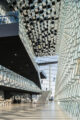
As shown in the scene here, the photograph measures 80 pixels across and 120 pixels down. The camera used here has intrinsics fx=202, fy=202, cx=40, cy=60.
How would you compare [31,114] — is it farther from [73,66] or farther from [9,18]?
[9,18]

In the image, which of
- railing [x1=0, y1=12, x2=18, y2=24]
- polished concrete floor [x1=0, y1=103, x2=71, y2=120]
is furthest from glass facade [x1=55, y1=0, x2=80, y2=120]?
railing [x1=0, y1=12, x2=18, y2=24]

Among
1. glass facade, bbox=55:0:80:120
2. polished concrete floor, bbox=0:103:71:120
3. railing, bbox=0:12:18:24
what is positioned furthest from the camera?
railing, bbox=0:12:18:24

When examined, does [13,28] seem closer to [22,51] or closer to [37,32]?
[22,51]

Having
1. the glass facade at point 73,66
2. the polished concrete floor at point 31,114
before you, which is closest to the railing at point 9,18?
the glass facade at point 73,66

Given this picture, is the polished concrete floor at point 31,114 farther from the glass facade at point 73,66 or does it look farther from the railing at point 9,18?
the railing at point 9,18

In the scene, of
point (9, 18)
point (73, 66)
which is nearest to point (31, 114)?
point (73, 66)

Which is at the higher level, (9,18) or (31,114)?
(9,18)

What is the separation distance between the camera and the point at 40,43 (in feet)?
174

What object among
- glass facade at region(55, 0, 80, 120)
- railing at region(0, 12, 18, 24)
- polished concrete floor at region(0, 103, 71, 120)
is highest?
railing at region(0, 12, 18, 24)

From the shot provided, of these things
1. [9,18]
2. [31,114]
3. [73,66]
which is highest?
[9,18]

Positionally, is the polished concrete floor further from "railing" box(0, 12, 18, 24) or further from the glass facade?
"railing" box(0, 12, 18, 24)

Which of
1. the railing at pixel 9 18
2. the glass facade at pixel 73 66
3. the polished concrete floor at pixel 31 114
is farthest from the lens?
the railing at pixel 9 18

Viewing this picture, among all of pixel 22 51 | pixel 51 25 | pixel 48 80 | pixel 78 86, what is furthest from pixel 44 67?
pixel 78 86

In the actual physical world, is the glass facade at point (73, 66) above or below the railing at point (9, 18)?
below
